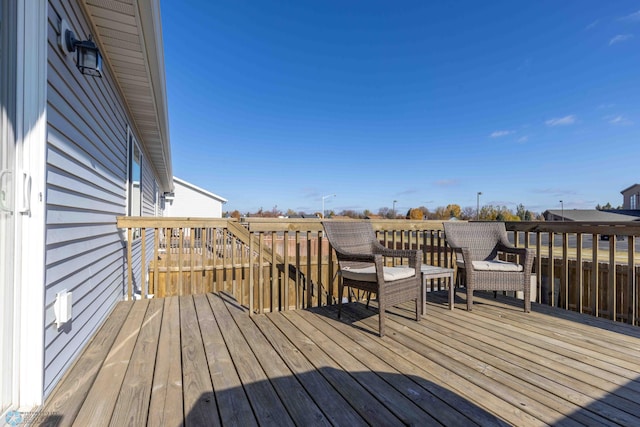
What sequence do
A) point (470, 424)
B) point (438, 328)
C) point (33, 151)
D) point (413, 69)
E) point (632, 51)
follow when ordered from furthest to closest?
1. point (413, 69)
2. point (632, 51)
3. point (438, 328)
4. point (33, 151)
5. point (470, 424)

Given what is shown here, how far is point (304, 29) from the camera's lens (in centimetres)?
980

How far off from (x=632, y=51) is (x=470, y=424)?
13316 millimetres

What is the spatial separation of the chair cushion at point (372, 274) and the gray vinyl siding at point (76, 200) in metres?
2.12

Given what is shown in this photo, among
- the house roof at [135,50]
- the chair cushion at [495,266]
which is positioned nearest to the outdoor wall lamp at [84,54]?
the house roof at [135,50]

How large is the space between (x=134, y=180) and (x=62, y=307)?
12.9 ft

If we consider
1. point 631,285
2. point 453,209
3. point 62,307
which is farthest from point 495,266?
point 453,209

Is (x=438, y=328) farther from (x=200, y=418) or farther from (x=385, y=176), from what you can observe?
(x=385, y=176)

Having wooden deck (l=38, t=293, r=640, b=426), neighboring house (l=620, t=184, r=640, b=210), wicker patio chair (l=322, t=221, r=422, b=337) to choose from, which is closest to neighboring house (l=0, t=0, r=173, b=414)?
wooden deck (l=38, t=293, r=640, b=426)

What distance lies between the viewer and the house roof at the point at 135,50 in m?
2.32

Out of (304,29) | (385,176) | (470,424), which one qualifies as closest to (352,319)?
(470,424)

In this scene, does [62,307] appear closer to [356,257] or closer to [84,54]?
[84,54]

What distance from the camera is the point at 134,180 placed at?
5180mm

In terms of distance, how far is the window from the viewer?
471cm

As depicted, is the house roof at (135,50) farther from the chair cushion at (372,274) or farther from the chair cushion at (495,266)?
the chair cushion at (495,266)
